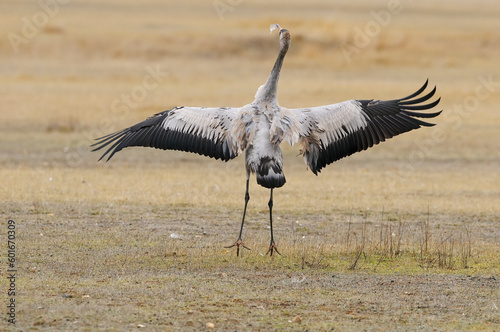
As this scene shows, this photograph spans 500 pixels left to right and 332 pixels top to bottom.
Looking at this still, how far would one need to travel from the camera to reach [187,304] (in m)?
6.96

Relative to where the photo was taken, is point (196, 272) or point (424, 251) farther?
point (424, 251)

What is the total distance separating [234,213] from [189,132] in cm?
274

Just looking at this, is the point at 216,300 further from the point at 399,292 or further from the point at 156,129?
the point at 156,129

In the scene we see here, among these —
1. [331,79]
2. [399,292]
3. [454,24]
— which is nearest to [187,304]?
[399,292]

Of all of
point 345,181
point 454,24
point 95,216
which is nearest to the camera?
point 95,216

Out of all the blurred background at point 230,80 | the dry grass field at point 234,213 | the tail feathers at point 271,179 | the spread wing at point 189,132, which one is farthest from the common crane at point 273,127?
the blurred background at point 230,80

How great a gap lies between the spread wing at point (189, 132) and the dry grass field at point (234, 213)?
3.88 feet

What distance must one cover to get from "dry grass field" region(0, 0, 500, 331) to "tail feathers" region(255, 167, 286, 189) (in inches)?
33.7

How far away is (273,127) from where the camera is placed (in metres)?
9.11

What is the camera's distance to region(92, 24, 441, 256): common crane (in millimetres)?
9250

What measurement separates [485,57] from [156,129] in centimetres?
A: 3173

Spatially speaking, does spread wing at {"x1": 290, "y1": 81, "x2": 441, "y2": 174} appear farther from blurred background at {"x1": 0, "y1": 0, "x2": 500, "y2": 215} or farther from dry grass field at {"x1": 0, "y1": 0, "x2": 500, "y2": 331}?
blurred background at {"x1": 0, "y1": 0, "x2": 500, "y2": 215}

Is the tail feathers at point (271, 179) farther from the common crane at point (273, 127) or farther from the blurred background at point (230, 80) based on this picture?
the blurred background at point (230, 80)

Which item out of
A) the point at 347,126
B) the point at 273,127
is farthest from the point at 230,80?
the point at 273,127
